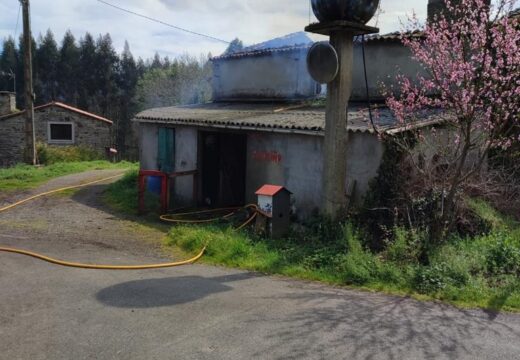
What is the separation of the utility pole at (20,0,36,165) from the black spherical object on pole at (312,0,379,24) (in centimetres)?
1559

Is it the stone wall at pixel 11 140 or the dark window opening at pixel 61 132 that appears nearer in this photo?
the stone wall at pixel 11 140

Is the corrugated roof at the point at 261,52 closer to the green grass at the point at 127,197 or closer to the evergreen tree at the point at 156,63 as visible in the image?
the green grass at the point at 127,197

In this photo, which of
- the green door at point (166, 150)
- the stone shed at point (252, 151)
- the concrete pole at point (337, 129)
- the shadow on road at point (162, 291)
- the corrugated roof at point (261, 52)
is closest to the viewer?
the shadow on road at point (162, 291)

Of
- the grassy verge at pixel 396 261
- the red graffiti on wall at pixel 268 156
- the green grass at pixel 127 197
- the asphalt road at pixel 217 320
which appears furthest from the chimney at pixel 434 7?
the asphalt road at pixel 217 320

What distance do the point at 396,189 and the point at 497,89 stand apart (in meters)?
2.26

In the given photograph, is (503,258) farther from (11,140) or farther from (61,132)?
(11,140)

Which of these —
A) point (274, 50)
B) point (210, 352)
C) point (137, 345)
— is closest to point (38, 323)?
point (137, 345)

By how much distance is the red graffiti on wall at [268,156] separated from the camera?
34.8ft

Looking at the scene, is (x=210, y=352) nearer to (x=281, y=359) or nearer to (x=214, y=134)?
(x=281, y=359)

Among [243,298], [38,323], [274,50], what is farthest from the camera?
[274,50]

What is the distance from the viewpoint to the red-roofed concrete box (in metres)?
8.84

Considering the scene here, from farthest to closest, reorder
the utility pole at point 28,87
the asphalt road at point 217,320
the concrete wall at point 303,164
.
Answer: the utility pole at point 28,87 → the concrete wall at point 303,164 → the asphalt road at point 217,320

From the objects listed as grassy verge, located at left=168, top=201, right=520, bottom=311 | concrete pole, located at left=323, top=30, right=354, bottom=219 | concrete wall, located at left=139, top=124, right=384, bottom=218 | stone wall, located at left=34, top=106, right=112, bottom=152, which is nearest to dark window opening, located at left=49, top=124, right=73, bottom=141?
stone wall, located at left=34, top=106, right=112, bottom=152

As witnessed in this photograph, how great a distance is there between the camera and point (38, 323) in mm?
4727
